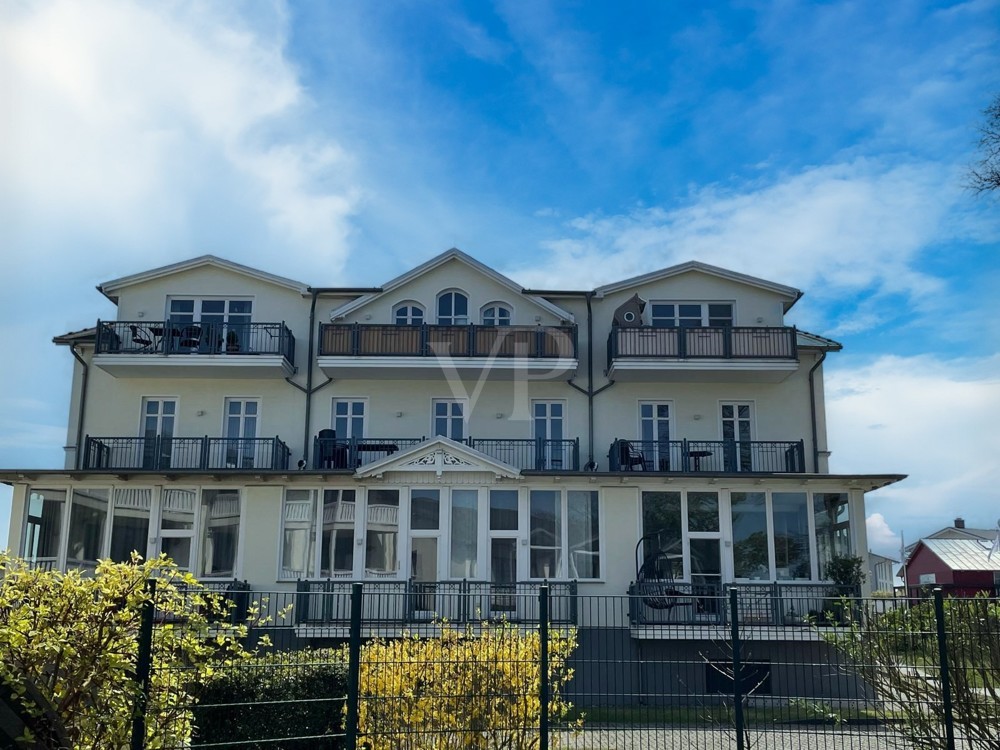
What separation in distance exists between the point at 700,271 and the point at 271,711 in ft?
69.4

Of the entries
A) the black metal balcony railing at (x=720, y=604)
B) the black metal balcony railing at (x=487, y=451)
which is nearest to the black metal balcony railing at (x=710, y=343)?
the black metal balcony railing at (x=487, y=451)

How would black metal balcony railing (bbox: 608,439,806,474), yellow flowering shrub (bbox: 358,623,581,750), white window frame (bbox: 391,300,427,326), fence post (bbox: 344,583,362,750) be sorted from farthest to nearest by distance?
white window frame (bbox: 391,300,427,326) < black metal balcony railing (bbox: 608,439,806,474) < yellow flowering shrub (bbox: 358,623,581,750) < fence post (bbox: 344,583,362,750)

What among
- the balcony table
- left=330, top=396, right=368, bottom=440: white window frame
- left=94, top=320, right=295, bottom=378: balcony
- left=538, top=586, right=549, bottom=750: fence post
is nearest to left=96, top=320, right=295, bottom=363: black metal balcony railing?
left=94, top=320, right=295, bottom=378: balcony

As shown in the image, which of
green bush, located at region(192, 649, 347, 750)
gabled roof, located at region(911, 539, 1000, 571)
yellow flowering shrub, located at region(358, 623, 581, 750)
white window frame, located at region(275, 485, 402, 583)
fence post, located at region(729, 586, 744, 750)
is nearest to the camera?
yellow flowering shrub, located at region(358, 623, 581, 750)

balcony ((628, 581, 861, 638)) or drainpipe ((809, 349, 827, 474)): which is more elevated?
drainpipe ((809, 349, 827, 474))

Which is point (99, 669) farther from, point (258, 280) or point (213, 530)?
point (258, 280)

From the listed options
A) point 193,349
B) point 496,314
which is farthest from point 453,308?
point 193,349

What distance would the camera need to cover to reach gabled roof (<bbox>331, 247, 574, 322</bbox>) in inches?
1120

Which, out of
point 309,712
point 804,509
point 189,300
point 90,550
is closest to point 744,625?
point 804,509

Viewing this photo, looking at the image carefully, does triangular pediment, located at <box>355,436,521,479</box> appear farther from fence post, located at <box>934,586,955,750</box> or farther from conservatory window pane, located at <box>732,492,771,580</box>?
fence post, located at <box>934,586,955,750</box>

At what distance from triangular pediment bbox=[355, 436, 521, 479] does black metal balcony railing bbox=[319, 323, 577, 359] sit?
3349mm

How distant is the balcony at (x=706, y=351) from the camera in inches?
1071

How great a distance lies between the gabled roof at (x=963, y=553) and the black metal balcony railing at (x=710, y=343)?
31355 millimetres

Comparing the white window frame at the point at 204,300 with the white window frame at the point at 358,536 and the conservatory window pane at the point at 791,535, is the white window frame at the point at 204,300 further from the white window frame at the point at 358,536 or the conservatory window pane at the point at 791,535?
the conservatory window pane at the point at 791,535
